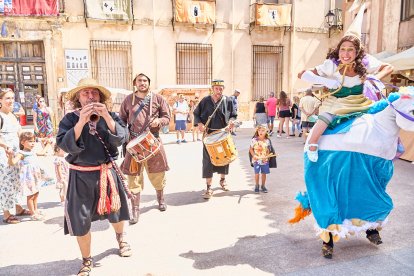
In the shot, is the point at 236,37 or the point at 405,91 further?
the point at 236,37

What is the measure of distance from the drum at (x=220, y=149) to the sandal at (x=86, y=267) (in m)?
2.39

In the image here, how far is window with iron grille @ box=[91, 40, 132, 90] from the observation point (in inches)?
630

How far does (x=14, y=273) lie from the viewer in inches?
129

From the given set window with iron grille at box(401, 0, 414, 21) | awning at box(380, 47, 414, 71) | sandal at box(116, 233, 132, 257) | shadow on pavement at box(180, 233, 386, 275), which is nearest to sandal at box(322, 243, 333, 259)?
shadow on pavement at box(180, 233, 386, 275)

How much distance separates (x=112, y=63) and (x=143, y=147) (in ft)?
42.6

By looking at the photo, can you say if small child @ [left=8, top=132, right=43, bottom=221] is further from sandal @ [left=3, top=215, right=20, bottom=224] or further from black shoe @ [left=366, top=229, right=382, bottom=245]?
black shoe @ [left=366, top=229, right=382, bottom=245]

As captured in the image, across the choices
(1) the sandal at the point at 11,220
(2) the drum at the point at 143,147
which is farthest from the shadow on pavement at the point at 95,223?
(2) the drum at the point at 143,147

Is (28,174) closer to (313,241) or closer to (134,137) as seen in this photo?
(134,137)

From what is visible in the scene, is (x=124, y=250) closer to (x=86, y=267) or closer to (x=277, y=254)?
(x=86, y=267)

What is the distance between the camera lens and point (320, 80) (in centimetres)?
347

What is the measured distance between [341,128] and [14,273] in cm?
331

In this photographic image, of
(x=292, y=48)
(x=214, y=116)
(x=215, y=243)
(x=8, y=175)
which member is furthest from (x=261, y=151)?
(x=292, y=48)

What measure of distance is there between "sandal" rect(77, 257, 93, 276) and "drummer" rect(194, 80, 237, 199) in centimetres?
247

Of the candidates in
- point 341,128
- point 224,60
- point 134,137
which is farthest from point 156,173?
point 224,60
